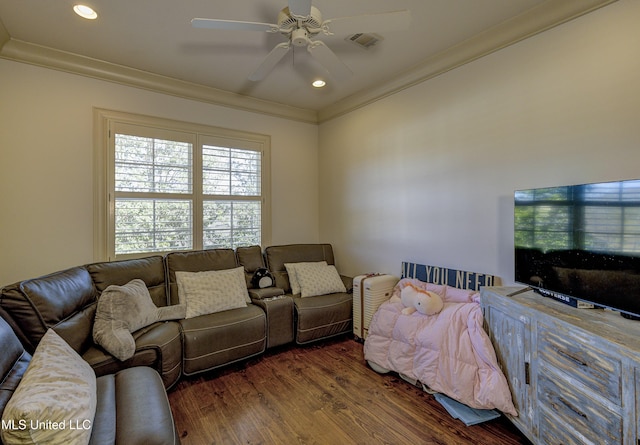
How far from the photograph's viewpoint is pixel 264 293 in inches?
128

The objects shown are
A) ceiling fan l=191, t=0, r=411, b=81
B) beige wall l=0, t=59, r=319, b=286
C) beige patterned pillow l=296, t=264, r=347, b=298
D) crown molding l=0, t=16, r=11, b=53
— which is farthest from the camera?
beige patterned pillow l=296, t=264, r=347, b=298

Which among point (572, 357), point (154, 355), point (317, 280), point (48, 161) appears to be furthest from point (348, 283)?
point (48, 161)

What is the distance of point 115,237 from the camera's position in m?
3.05

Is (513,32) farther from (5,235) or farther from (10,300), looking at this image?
(5,235)

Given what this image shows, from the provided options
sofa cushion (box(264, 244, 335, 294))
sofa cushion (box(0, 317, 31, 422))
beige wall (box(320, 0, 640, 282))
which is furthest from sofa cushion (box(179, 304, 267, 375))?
beige wall (box(320, 0, 640, 282))

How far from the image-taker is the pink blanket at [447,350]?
6.44ft

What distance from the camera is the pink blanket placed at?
1963mm

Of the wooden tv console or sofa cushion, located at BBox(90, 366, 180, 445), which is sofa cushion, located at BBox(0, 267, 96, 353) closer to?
sofa cushion, located at BBox(90, 366, 180, 445)

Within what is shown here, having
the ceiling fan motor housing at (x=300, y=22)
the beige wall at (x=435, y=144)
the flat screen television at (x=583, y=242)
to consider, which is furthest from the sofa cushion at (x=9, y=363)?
the flat screen television at (x=583, y=242)

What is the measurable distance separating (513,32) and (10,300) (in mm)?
3843

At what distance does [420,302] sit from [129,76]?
141 inches

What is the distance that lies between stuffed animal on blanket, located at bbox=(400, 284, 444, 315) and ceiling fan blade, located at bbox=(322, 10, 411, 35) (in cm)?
198

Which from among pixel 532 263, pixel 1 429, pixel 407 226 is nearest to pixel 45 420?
pixel 1 429

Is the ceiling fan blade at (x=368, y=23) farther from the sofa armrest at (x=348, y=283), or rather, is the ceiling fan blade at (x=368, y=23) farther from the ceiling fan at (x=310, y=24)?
the sofa armrest at (x=348, y=283)
